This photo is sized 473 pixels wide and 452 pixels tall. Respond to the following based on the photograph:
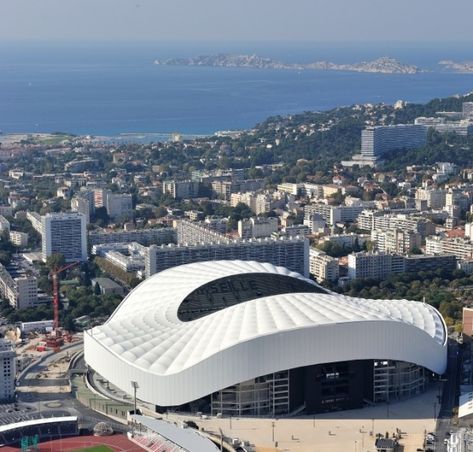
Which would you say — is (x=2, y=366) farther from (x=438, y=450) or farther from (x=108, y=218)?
(x=108, y=218)

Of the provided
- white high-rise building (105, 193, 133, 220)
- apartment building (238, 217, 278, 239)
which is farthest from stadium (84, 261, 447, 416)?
white high-rise building (105, 193, 133, 220)

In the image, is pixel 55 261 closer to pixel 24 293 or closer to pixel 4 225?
pixel 24 293

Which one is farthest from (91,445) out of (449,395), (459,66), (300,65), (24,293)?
(459,66)

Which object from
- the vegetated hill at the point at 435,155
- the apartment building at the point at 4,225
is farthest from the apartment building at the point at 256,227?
the vegetated hill at the point at 435,155

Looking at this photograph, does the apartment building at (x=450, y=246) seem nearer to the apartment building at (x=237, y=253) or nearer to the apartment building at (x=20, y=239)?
the apartment building at (x=237, y=253)

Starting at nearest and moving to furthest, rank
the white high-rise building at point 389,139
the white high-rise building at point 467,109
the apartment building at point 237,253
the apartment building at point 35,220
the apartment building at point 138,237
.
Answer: the apartment building at point 237,253 → the apartment building at point 138,237 → the apartment building at point 35,220 → the white high-rise building at point 389,139 → the white high-rise building at point 467,109
